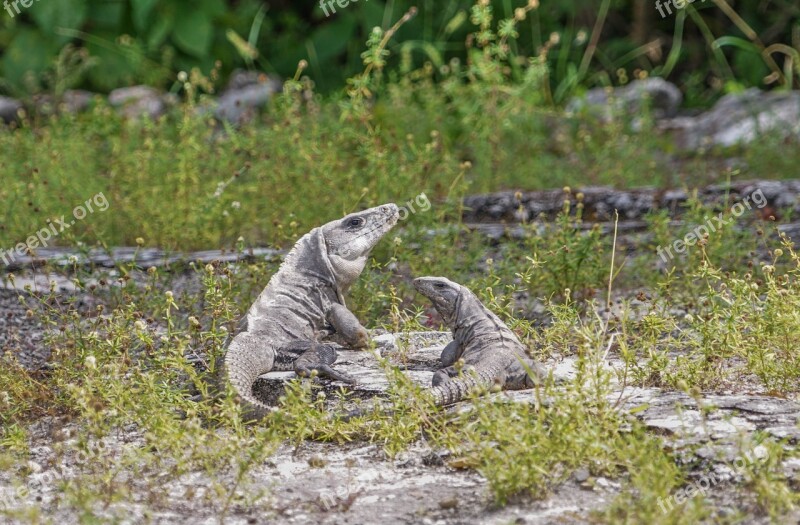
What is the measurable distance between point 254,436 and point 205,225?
360 cm

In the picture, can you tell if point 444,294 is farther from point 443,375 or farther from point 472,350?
point 443,375

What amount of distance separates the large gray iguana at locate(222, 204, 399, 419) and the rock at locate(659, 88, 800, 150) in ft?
20.5

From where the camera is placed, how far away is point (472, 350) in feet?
17.5

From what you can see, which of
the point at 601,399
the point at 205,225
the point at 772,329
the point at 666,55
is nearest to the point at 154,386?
the point at 601,399

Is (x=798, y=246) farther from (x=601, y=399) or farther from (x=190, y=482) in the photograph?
(x=190, y=482)

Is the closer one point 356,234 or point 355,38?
point 356,234

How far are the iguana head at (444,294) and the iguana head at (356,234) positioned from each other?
0.53 meters

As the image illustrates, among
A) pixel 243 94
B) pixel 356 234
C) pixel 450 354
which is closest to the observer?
pixel 450 354

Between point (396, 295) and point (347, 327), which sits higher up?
point (347, 327)

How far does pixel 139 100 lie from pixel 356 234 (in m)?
7.89

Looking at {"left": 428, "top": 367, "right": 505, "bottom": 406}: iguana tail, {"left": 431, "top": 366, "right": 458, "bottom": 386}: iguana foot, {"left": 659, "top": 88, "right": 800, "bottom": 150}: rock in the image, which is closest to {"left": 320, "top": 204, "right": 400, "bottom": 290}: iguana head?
{"left": 431, "top": 366, "right": 458, "bottom": 386}: iguana foot

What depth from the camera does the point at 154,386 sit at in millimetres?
4906

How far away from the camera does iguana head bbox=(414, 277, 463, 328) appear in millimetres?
5629

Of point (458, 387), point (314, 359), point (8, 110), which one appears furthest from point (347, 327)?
point (8, 110)
